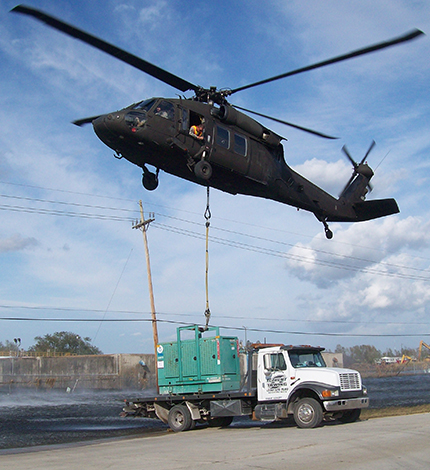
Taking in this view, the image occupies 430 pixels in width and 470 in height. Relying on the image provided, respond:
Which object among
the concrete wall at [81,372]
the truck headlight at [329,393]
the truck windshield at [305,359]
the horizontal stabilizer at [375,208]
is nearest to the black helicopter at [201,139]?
the horizontal stabilizer at [375,208]

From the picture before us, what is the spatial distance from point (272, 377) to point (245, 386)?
4.10 feet

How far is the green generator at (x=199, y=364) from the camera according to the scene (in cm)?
1603

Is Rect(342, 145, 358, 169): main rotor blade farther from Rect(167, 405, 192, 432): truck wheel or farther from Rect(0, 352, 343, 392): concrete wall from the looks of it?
Rect(0, 352, 343, 392): concrete wall

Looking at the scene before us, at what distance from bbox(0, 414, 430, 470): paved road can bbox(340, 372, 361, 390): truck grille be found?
1.33 meters

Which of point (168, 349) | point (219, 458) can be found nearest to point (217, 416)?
point (168, 349)

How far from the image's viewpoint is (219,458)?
934cm

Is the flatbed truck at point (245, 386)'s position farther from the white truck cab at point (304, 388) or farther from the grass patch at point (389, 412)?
the grass patch at point (389, 412)

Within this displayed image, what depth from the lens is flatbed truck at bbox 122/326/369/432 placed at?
14.3 m

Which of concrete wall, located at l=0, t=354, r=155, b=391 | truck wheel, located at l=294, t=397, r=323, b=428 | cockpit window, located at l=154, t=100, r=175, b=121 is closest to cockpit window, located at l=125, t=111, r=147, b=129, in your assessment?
cockpit window, located at l=154, t=100, r=175, b=121

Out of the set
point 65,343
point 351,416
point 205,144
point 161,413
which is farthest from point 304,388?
point 65,343

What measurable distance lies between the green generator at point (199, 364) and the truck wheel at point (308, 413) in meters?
2.62

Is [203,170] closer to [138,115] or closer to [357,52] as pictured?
[138,115]

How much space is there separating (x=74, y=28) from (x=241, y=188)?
20.4ft

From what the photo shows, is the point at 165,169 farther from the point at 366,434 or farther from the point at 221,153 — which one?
the point at 366,434
